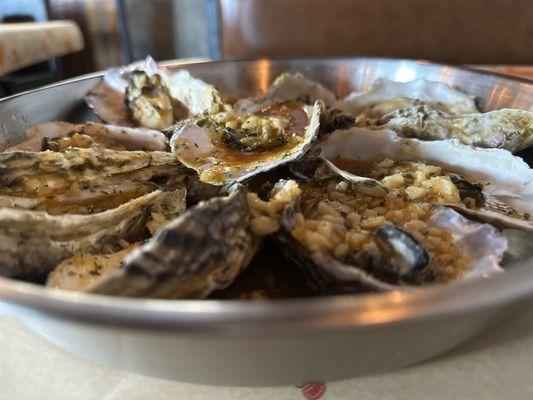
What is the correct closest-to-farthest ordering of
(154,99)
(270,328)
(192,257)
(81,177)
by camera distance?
1. (270,328)
2. (192,257)
3. (81,177)
4. (154,99)

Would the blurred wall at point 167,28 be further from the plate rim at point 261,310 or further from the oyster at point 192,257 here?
the plate rim at point 261,310

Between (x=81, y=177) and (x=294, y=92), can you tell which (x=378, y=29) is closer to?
(x=294, y=92)

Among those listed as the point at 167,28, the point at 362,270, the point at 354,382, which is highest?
the point at 362,270

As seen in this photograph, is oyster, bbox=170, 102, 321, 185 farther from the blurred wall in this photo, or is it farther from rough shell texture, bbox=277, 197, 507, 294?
the blurred wall

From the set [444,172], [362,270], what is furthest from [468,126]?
[362,270]

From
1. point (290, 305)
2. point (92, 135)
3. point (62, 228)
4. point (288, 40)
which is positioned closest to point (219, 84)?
point (92, 135)

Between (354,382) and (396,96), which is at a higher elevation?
(396,96)

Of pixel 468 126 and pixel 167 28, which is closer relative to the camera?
pixel 468 126
